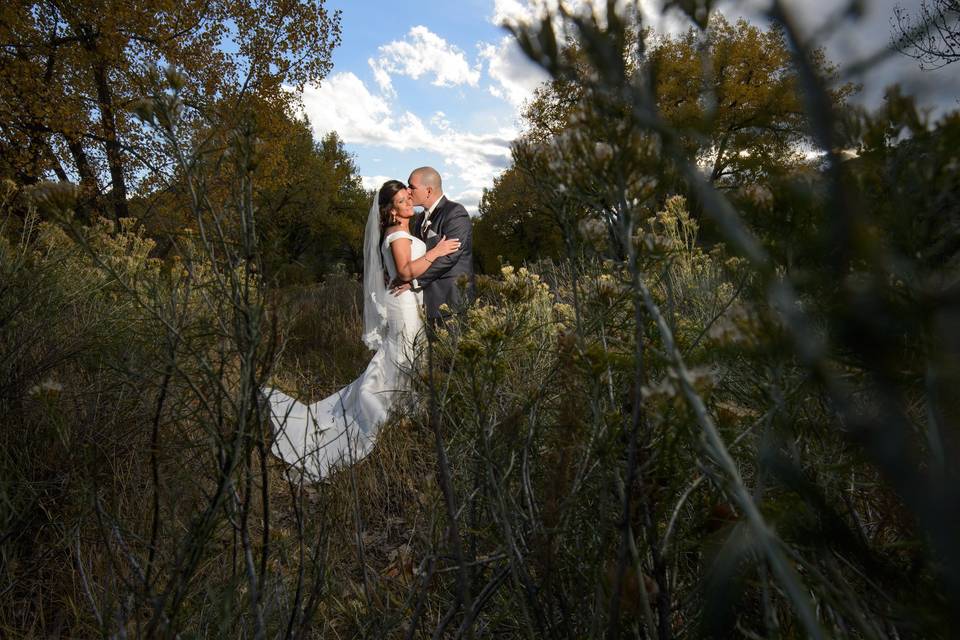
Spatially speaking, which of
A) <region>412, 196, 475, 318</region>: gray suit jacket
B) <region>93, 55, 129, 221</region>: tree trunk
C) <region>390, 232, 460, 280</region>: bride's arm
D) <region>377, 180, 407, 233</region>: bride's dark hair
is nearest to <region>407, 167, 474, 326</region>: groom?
<region>412, 196, 475, 318</region>: gray suit jacket

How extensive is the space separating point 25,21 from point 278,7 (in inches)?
258

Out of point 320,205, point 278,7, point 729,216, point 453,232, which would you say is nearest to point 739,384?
point 729,216

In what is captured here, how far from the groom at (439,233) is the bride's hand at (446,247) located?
2.5 inches

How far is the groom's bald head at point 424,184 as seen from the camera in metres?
5.75

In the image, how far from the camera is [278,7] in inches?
643

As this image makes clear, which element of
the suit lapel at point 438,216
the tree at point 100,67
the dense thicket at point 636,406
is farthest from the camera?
the tree at point 100,67

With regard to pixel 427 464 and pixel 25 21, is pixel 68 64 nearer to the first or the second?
pixel 25 21

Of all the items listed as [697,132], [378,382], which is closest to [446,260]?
[378,382]

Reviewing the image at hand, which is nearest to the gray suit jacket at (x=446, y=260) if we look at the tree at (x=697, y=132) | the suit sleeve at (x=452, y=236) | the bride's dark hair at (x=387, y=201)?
the suit sleeve at (x=452, y=236)

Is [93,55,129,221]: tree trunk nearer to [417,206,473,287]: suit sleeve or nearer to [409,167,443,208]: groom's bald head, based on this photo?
[409,167,443,208]: groom's bald head

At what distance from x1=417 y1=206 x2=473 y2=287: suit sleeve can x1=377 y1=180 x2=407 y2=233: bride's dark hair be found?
0.57m

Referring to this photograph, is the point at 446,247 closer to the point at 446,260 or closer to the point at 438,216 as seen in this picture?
the point at 446,260

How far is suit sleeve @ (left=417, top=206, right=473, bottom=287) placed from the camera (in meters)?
5.20

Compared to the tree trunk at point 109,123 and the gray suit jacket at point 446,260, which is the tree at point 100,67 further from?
the gray suit jacket at point 446,260
